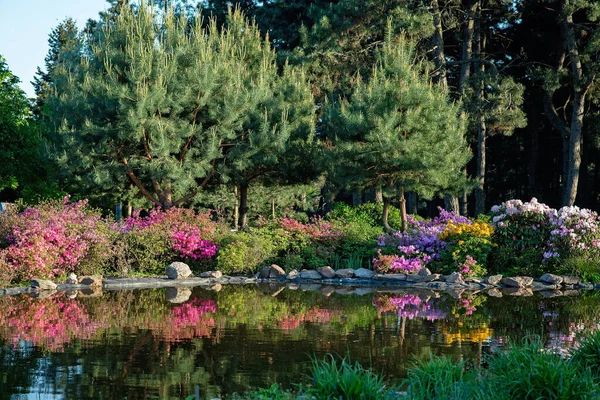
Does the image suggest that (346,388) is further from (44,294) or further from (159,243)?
(159,243)

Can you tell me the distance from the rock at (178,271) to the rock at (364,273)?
3953mm

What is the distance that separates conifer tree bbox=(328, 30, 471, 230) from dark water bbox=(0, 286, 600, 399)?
550cm

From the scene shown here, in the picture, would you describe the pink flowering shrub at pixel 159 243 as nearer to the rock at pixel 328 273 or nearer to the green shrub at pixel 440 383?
the rock at pixel 328 273

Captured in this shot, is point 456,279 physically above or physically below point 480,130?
below

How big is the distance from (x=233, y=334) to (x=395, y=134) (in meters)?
10.6

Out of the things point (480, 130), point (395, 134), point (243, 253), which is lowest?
point (243, 253)

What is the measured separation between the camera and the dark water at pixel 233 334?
7191 millimetres

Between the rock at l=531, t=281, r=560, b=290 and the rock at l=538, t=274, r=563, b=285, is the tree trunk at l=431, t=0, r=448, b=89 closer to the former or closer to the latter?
the rock at l=538, t=274, r=563, b=285

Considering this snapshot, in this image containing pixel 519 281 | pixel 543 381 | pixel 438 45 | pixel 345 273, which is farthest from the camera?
pixel 438 45

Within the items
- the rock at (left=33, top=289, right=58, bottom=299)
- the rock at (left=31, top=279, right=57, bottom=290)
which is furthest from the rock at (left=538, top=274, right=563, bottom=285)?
the rock at (left=31, top=279, right=57, bottom=290)

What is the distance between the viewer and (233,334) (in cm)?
970

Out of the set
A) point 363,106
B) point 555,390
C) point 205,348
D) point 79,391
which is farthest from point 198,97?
point 555,390

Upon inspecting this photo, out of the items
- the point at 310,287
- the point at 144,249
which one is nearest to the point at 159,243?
the point at 144,249

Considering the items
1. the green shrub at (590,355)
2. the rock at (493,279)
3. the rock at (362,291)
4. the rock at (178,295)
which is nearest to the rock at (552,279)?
the rock at (493,279)
